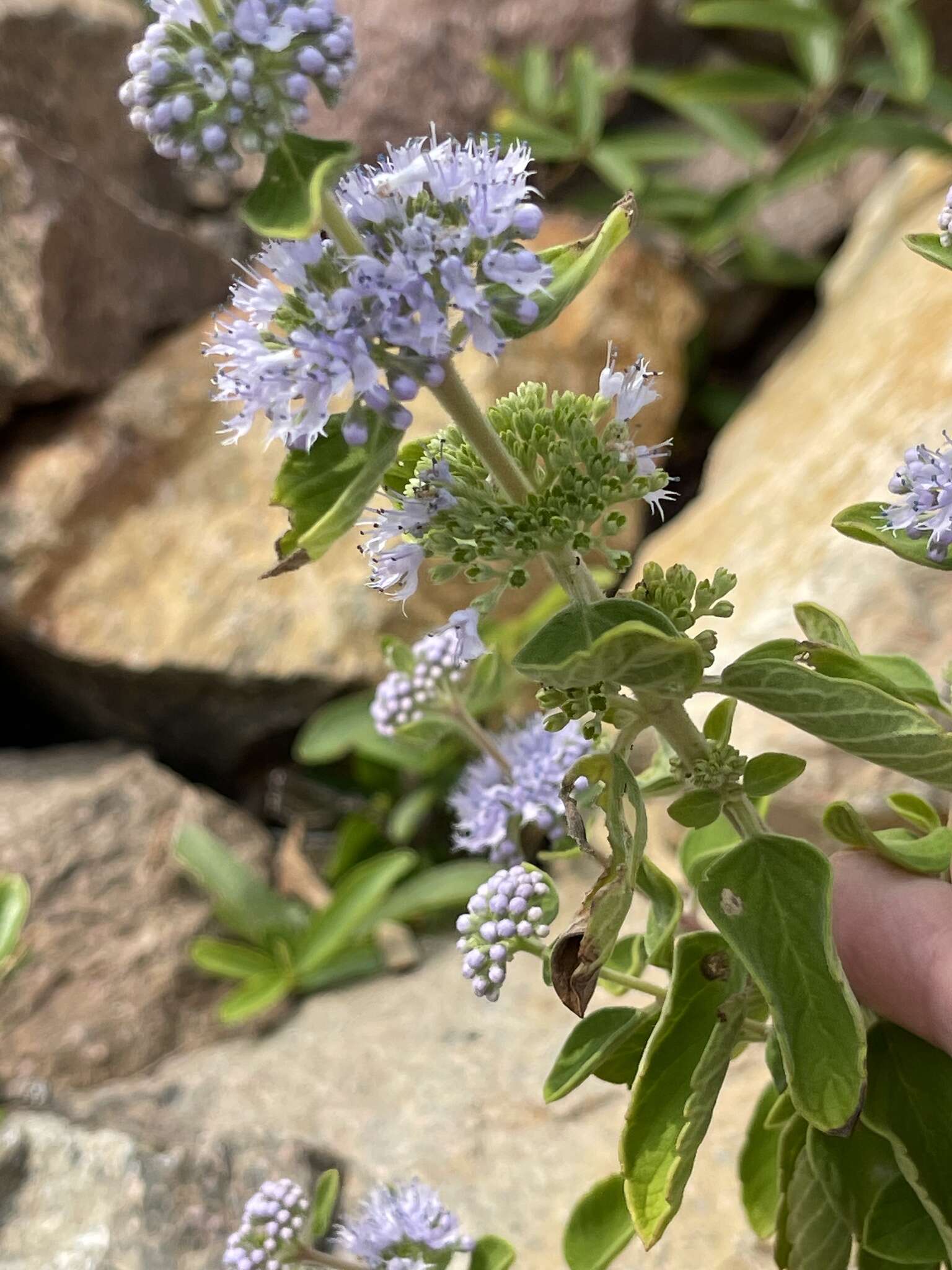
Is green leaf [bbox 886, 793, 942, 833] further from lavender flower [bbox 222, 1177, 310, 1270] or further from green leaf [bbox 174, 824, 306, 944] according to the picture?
green leaf [bbox 174, 824, 306, 944]

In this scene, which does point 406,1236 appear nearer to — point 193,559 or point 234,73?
point 234,73

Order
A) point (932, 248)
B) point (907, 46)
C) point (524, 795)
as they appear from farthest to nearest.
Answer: point (907, 46) → point (524, 795) → point (932, 248)

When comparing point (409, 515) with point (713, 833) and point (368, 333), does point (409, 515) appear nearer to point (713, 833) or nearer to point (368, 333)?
point (368, 333)

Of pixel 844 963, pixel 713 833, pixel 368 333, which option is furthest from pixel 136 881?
pixel 368 333

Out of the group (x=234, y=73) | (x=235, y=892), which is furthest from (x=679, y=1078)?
(x=235, y=892)

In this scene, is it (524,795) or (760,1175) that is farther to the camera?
(524,795)

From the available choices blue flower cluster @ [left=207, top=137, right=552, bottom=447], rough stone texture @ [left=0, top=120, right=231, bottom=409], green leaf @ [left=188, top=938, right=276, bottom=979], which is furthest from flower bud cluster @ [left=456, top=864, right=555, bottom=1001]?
rough stone texture @ [left=0, top=120, right=231, bottom=409]
